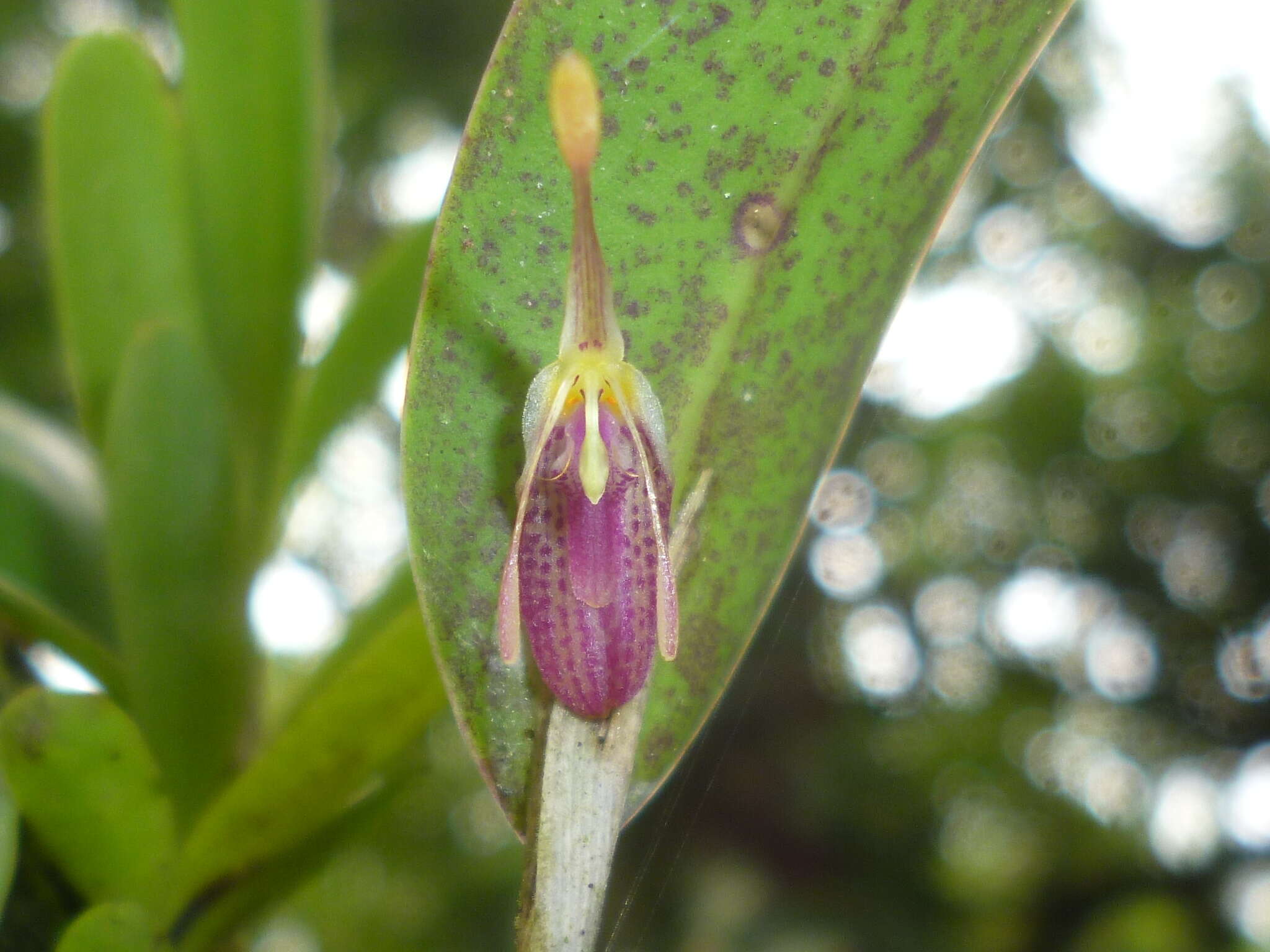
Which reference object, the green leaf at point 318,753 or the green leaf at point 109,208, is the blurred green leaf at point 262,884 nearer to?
the green leaf at point 318,753

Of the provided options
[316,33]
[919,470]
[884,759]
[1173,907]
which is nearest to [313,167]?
[316,33]

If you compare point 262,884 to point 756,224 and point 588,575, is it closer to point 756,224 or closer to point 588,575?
point 588,575

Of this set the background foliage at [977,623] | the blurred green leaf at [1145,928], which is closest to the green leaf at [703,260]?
the background foliage at [977,623]

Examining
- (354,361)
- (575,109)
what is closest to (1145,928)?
(354,361)

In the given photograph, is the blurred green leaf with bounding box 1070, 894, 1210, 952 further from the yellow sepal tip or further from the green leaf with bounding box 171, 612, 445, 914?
the yellow sepal tip

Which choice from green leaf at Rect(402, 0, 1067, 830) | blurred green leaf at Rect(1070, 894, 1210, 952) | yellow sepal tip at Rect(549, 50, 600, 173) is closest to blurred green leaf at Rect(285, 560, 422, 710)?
green leaf at Rect(402, 0, 1067, 830)

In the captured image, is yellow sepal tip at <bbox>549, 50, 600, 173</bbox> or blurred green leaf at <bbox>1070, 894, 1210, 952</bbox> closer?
yellow sepal tip at <bbox>549, 50, 600, 173</bbox>

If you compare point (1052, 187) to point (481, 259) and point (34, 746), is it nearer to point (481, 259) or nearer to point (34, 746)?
point (481, 259)
